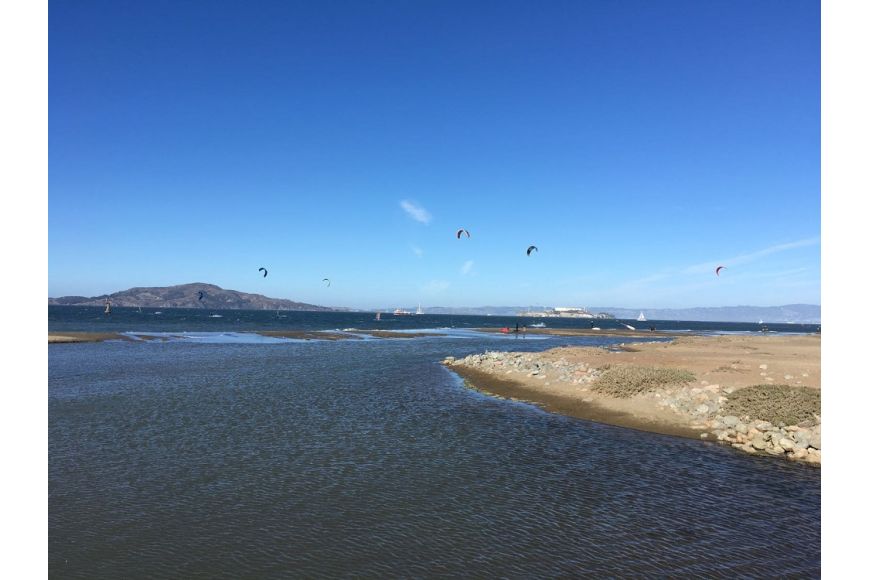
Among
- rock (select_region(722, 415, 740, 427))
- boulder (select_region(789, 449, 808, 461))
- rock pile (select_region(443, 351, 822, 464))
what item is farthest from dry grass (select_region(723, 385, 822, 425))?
boulder (select_region(789, 449, 808, 461))

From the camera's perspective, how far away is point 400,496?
1406 centimetres

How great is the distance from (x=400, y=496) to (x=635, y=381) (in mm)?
19817

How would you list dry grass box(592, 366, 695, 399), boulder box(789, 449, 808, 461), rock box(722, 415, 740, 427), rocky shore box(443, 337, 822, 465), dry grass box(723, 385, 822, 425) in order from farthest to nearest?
dry grass box(592, 366, 695, 399)
rock box(722, 415, 740, 427)
dry grass box(723, 385, 822, 425)
rocky shore box(443, 337, 822, 465)
boulder box(789, 449, 808, 461)

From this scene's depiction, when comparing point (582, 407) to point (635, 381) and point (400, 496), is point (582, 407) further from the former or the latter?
point (400, 496)

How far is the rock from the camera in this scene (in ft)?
70.7

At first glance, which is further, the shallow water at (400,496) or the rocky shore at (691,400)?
the rocky shore at (691,400)

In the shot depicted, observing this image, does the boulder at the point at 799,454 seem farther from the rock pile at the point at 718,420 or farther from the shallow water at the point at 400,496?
the shallow water at the point at 400,496

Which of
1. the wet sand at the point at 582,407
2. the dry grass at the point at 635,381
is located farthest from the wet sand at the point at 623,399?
the dry grass at the point at 635,381

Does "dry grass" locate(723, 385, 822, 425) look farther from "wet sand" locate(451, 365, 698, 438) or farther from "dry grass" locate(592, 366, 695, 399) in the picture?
"dry grass" locate(592, 366, 695, 399)

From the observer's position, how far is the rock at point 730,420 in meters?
21.5

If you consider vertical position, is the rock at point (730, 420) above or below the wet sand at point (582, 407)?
above

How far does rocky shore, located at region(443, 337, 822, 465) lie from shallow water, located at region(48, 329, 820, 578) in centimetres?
163
